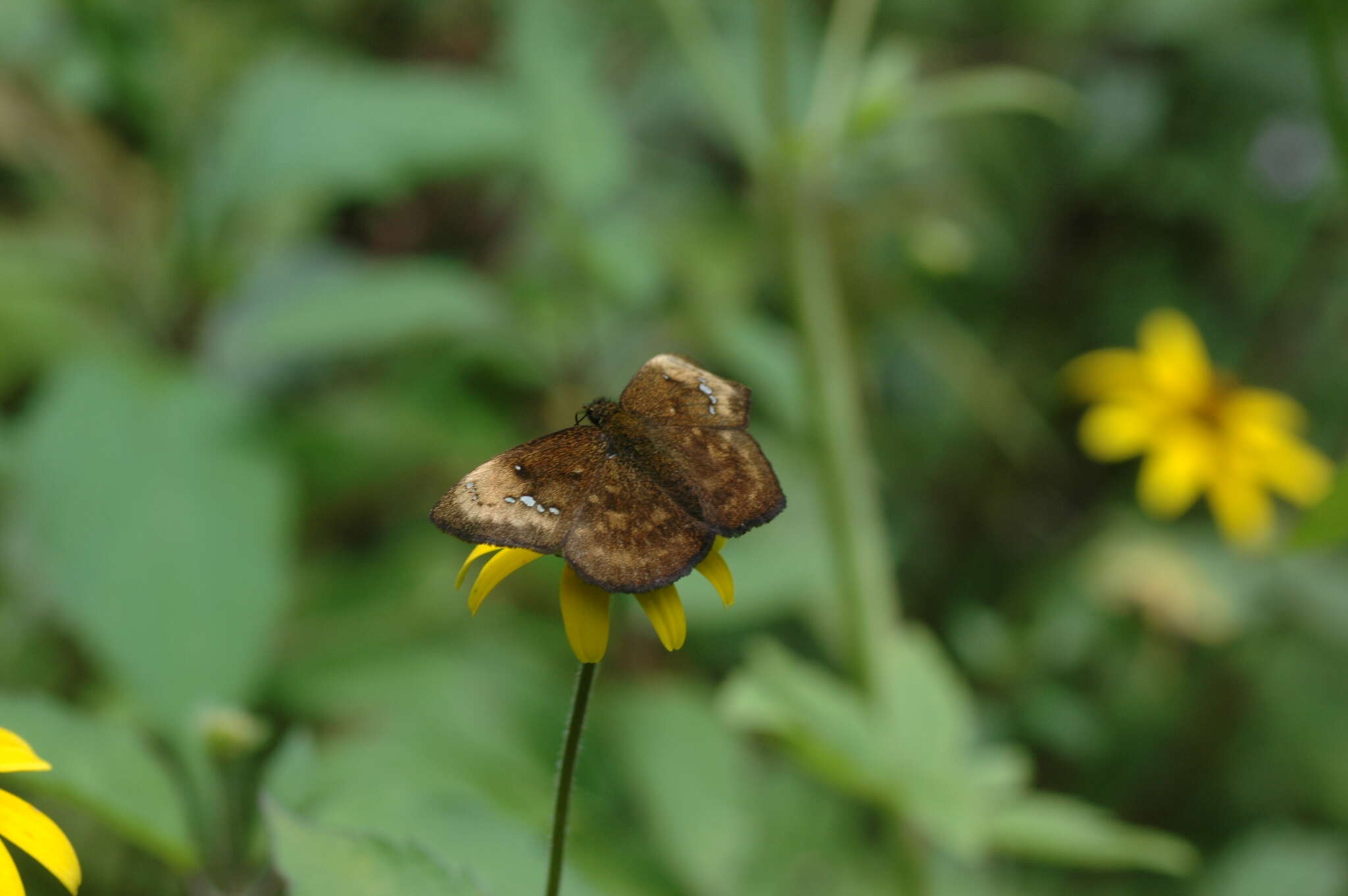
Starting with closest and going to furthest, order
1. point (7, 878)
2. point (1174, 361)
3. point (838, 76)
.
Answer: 1. point (7, 878)
2. point (838, 76)
3. point (1174, 361)

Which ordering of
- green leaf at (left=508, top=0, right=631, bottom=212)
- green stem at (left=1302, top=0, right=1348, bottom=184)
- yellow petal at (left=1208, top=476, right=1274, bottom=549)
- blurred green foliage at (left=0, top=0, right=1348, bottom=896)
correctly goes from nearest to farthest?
green stem at (left=1302, top=0, right=1348, bottom=184)
blurred green foliage at (left=0, top=0, right=1348, bottom=896)
green leaf at (left=508, top=0, right=631, bottom=212)
yellow petal at (left=1208, top=476, right=1274, bottom=549)

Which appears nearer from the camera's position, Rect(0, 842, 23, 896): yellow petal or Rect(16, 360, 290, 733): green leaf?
Rect(0, 842, 23, 896): yellow petal

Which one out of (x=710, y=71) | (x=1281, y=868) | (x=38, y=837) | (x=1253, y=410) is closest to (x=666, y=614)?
(x=38, y=837)

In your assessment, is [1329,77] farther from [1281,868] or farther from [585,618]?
[1281,868]

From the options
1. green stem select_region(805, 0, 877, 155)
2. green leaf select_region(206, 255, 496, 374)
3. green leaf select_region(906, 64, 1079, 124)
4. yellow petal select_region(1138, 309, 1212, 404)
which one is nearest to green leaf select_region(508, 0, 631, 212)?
green leaf select_region(206, 255, 496, 374)

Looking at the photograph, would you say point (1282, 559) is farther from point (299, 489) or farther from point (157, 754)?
point (157, 754)

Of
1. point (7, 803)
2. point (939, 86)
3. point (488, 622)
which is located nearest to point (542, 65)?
point (939, 86)

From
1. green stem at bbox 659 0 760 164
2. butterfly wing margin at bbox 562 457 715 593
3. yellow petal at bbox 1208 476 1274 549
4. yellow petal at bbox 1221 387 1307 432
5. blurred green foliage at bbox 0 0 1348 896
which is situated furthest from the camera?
yellow petal at bbox 1221 387 1307 432

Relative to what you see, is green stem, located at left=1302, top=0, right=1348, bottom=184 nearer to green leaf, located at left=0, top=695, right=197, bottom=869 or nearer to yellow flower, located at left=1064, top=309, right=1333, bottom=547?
green leaf, located at left=0, top=695, right=197, bottom=869
